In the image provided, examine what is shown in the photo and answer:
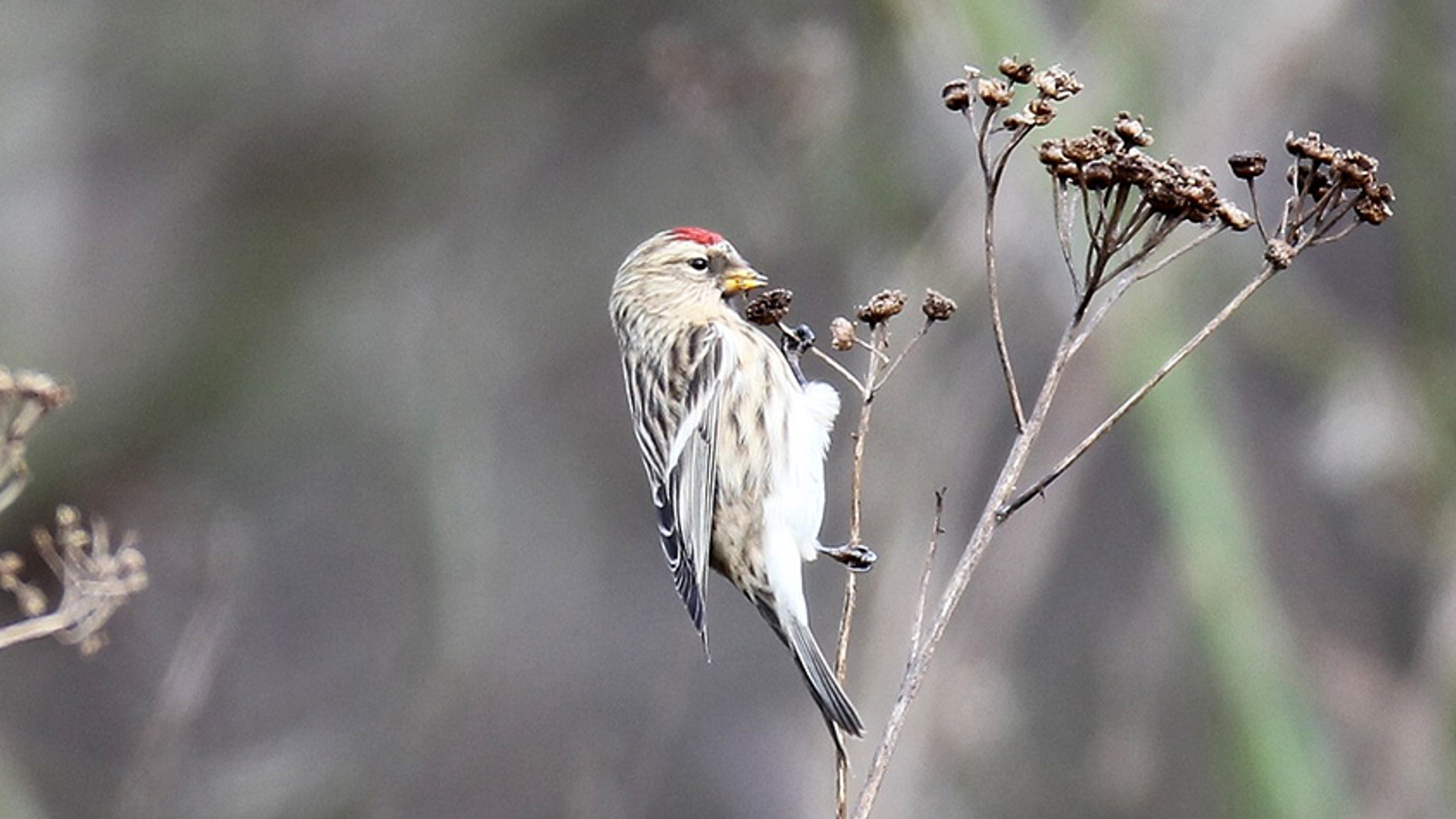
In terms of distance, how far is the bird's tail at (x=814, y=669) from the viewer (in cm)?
338

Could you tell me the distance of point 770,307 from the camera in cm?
325

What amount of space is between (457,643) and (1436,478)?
3.64 meters

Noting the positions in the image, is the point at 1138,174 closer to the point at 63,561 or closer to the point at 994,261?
the point at 994,261

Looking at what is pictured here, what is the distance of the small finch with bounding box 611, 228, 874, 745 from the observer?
166 inches

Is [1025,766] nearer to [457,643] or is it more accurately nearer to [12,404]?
[457,643]

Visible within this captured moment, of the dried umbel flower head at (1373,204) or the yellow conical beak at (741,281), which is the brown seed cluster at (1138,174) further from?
the yellow conical beak at (741,281)

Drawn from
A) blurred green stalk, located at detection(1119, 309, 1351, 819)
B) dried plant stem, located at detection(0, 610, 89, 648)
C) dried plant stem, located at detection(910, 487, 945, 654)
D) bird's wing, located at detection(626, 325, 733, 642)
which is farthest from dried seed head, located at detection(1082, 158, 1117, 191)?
blurred green stalk, located at detection(1119, 309, 1351, 819)

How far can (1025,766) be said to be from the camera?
7.75 metres

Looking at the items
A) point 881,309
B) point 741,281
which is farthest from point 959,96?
point 741,281

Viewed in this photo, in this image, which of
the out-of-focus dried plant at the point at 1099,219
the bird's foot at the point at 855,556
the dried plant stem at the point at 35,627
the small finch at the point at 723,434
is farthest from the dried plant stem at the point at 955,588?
the small finch at the point at 723,434

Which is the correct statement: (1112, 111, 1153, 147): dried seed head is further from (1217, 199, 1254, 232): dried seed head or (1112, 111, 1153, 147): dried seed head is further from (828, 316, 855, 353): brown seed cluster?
(828, 316, 855, 353): brown seed cluster

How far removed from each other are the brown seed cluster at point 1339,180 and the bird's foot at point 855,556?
2.59 feet

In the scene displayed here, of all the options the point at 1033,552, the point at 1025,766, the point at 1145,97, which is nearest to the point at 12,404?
the point at 1145,97

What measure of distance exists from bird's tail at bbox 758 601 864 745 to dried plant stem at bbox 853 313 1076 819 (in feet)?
2.31
